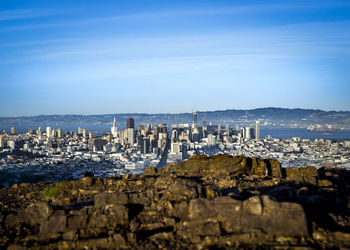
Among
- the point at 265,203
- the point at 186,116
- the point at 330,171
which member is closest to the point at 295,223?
the point at 265,203

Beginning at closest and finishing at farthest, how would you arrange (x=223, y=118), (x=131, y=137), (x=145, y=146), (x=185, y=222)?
(x=185, y=222) → (x=145, y=146) → (x=131, y=137) → (x=223, y=118)

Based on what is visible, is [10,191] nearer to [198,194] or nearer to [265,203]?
[198,194]

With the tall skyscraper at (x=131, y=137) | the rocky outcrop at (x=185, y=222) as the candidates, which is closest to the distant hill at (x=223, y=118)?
the tall skyscraper at (x=131, y=137)

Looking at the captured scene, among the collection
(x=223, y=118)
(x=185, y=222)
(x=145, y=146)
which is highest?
(x=185, y=222)

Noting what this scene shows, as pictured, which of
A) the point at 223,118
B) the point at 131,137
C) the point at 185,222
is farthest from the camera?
the point at 223,118

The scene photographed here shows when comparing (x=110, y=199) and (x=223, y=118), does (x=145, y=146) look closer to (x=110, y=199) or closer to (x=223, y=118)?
(x=110, y=199)

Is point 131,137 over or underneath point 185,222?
underneath

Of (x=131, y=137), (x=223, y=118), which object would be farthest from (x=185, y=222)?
(x=223, y=118)

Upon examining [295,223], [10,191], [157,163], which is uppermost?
[295,223]

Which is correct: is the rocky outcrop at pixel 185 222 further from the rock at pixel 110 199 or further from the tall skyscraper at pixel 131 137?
the tall skyscraper at pixel 131 137
